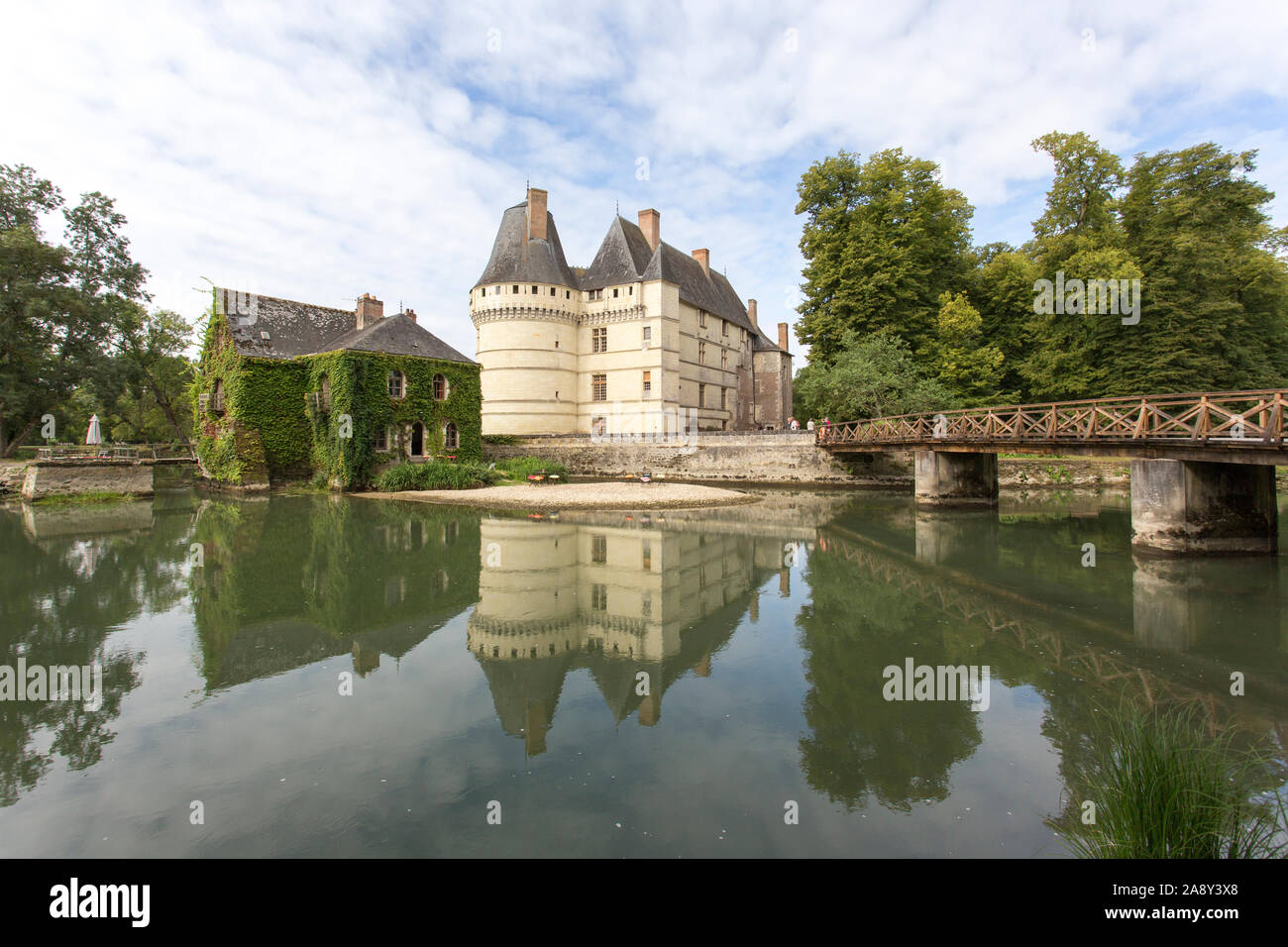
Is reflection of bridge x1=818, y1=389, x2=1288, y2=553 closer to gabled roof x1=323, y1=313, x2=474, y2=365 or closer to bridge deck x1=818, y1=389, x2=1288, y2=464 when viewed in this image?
bridge deck x1=818, y1=389, x2=1288, y2=464

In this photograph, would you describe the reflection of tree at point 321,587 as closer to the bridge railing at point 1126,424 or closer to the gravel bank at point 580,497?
the gravel bank at point 580,497

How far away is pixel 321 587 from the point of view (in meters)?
9.15

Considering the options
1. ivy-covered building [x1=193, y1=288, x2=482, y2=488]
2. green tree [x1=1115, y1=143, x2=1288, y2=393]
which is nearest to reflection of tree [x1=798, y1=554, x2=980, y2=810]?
ivy-covered building [x1=193, y1=288, x2=482, y2=488]

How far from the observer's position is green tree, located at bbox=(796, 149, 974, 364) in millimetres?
27422

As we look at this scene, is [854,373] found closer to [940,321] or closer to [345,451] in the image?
[940,321]

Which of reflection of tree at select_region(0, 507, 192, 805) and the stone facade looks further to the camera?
the stone facade

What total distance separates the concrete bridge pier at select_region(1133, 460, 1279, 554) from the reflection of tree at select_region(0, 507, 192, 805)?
15.1 meters

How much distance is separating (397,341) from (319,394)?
150 inches

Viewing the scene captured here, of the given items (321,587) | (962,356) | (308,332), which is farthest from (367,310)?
(962,356)

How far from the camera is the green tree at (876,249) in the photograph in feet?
90.0

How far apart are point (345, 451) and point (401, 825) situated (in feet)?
75.3

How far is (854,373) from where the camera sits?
25.1 meters

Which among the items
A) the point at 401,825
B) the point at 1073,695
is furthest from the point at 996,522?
the point at 401,825

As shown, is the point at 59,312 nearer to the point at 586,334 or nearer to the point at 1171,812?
the point at 586,334
